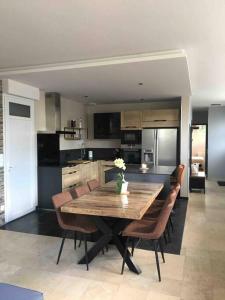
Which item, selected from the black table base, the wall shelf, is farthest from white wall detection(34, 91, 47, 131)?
the black table base

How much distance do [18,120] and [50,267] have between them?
280 cm

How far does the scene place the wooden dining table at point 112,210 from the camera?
2518 millimetres

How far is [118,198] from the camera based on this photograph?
301cm

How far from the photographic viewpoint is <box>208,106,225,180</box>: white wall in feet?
29.1

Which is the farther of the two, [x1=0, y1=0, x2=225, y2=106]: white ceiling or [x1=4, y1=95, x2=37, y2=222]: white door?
[x1=4, y1=95, x2=37, y2=222]: white door

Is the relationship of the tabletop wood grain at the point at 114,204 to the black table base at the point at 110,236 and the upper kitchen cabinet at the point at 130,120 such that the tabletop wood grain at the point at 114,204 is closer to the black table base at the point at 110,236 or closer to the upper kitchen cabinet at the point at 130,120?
the black table base at the point at 110,236

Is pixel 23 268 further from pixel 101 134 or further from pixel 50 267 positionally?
pixel 101 134

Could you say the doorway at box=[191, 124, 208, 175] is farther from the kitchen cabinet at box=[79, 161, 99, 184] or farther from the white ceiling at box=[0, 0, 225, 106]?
the white ceiling at box=[0, 0, 225, 106]

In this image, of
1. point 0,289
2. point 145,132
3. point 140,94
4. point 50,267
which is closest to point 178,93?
point 140,94

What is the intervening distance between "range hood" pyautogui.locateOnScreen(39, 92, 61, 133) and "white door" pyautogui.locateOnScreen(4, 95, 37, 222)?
460 mm

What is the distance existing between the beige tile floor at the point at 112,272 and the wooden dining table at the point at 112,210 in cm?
20

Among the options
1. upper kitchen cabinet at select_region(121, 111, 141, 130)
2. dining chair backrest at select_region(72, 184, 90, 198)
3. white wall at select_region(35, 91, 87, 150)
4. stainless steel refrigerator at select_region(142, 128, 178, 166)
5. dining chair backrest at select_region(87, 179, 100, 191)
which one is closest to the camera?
dining chair backrest at select_region(72, 184, 90, 198)

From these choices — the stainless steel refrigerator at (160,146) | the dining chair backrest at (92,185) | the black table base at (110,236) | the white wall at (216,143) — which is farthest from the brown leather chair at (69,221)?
the white wall at (216,143)

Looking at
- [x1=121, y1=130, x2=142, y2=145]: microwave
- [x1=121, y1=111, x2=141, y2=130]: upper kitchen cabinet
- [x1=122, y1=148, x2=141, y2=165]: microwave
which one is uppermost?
[x1=121, y1=111, x2=141, y2=130]: upper kitchen cabinet
